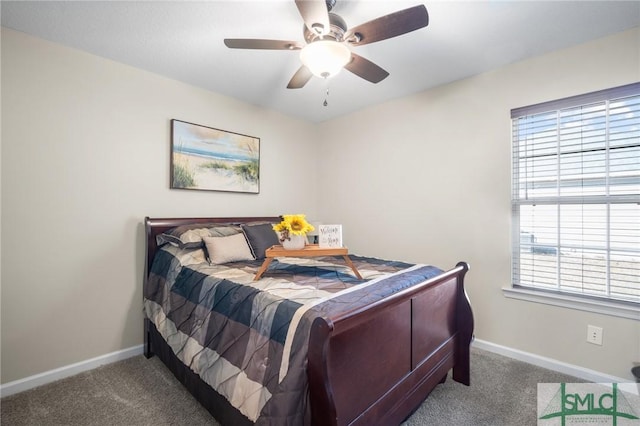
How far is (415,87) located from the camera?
2.91 metres

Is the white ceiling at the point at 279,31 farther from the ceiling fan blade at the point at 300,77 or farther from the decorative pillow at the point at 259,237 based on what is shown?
the decorative pillow at the point at 259,237

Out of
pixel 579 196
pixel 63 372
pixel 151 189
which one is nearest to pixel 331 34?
pixel 151 189

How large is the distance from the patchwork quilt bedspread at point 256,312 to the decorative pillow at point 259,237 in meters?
0.21

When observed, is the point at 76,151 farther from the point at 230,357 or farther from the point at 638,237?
the point at 638,237

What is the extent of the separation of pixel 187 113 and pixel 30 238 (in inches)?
62.0

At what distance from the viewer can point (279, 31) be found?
1992 millimetres

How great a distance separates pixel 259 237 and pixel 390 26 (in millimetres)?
1896

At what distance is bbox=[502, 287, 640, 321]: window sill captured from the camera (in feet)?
6.41

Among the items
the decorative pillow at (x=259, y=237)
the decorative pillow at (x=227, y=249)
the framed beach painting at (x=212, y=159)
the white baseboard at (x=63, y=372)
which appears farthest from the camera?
the framed beach painting at (x=212, y=159)

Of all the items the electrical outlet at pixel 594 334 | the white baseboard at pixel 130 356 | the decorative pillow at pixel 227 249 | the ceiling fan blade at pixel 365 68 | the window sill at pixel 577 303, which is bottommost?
the white baseboard at pixel 130 356

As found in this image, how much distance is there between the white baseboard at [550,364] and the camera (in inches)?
80.0

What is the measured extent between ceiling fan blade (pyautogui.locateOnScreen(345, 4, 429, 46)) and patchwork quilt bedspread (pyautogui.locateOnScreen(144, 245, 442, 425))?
1.37 meters

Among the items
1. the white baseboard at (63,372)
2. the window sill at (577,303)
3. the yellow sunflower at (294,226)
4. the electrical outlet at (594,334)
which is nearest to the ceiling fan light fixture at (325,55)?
the yellow sunflower at (294,226)

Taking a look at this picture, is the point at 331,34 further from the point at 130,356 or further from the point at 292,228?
the point at 130,356
